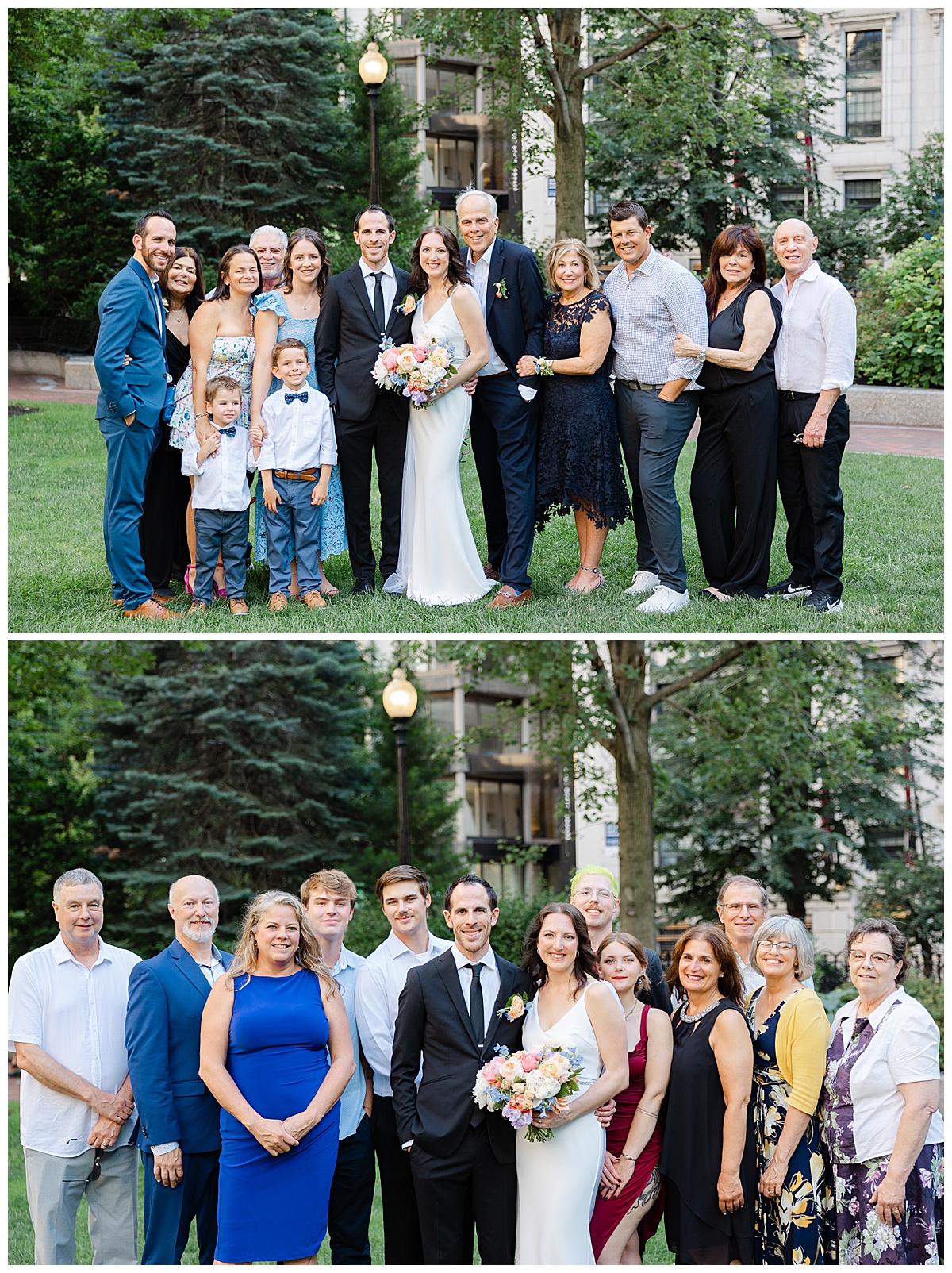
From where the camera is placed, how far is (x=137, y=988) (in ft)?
19.3

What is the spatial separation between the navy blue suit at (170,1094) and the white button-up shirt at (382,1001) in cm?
74

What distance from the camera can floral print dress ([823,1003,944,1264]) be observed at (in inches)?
223

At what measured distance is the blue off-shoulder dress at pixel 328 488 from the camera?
331 inches

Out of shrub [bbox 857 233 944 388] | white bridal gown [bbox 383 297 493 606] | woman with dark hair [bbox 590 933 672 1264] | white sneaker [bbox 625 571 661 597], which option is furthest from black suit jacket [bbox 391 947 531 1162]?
shrub [bbox 857 233 944 388]

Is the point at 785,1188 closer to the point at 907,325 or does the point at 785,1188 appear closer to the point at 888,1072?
the point at 888,1072

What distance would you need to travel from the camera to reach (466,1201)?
564cm

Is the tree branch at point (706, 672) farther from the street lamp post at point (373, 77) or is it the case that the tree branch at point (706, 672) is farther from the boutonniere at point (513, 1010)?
the boutonniere at point (513, 1010)

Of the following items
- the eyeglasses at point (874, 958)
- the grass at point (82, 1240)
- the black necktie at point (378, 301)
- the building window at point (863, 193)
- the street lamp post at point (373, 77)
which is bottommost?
the grass at point (82, 1240)

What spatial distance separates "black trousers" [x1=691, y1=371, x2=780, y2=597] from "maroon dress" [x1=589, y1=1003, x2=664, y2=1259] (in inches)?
156

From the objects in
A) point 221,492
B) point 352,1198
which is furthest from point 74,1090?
point 221,492

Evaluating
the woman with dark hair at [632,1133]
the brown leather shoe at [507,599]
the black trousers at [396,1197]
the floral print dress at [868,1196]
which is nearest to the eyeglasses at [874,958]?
the floral print dress at [868,1196]

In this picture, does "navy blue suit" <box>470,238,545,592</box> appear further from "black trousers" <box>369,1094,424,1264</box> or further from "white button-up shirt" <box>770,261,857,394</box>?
"black trousers" <box>369,1094,424,1264</box>

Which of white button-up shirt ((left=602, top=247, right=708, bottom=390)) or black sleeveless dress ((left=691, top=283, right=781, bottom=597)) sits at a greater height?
white button-up shirt ((left=602, top=247, right=708, bottom=390))

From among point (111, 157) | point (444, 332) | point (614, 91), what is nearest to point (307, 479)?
point (444, 332)
